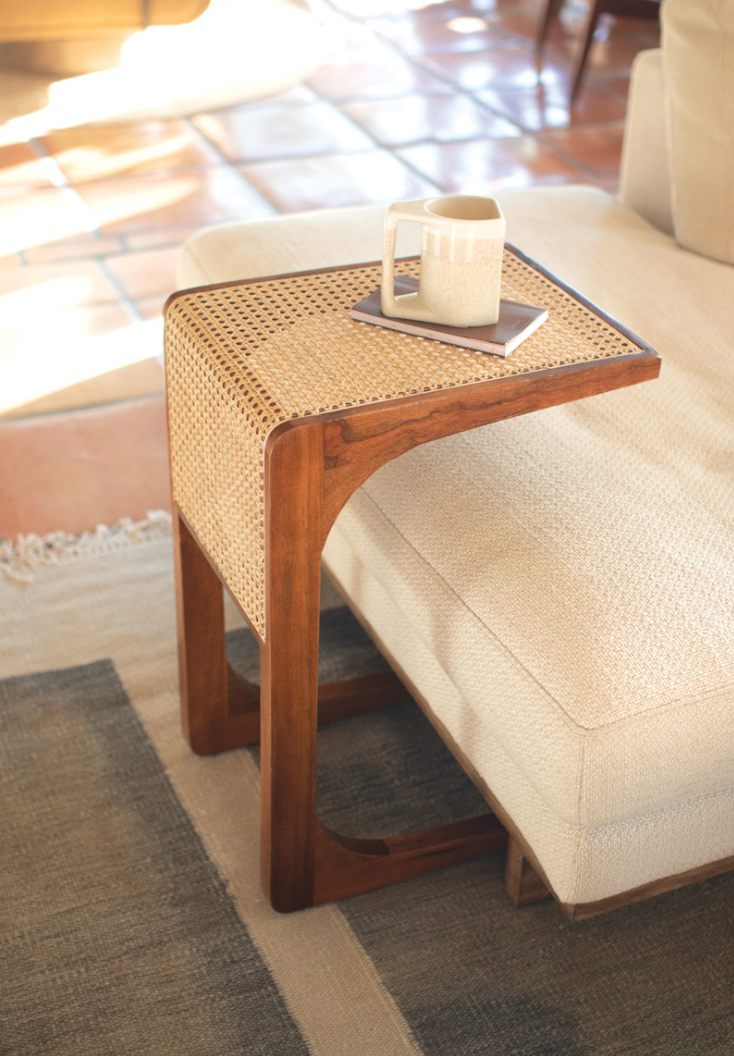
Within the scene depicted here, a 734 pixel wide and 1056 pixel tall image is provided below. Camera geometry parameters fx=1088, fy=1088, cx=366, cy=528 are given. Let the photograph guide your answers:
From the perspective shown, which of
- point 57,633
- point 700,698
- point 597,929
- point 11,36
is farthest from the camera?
point 11,36

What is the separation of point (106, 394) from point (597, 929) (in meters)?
1.25

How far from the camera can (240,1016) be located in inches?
38.4

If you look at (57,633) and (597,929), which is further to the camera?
(57,633)

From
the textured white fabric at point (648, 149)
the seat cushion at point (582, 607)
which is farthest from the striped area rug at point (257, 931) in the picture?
the textured white fabric at point (648, 149)

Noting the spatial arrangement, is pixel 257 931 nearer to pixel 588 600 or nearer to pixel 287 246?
pixel 588 600

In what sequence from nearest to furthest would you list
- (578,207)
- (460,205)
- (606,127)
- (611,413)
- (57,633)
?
(460,205) → (611,413) → (57,633) → (578,207) → (606,127)

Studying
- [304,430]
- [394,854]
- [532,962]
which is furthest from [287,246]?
[532,962]

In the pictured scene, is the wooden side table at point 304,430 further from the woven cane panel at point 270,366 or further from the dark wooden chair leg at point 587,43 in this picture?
the dark wooden chair leg at point 587,43

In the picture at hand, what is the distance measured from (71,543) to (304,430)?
0.85 m

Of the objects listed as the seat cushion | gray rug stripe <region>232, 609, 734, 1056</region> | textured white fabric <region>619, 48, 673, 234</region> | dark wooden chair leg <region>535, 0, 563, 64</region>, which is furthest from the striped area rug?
dark wooden chair leg <region>535, 0, 563, 64</region>

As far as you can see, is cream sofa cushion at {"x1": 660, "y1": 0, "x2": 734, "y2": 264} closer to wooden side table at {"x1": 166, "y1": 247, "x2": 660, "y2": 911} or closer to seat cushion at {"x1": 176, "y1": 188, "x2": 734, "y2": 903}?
seat cushion at {"x1": 176, "y1": 188, "x2": 734, "y2": 903}

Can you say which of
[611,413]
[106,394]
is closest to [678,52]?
[611,413]

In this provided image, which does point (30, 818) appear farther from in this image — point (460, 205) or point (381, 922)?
point (460, 205)

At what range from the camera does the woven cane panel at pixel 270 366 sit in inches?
34.2
